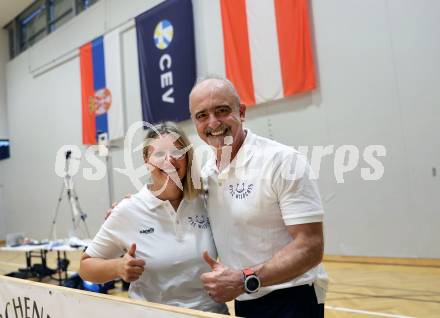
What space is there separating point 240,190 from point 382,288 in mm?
3230

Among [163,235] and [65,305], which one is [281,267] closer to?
[163,235]

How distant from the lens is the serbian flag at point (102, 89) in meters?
8.77

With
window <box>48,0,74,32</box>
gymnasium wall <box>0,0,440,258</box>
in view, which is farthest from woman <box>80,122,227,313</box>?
window <box>48,0,74,32</box>

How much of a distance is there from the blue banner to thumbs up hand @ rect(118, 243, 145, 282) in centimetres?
587

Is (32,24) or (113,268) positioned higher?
(32,24)

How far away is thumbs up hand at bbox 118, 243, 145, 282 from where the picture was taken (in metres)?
1.31

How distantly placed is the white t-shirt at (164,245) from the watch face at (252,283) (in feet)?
1.02

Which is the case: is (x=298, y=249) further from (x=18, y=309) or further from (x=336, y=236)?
(x=336, y=236)

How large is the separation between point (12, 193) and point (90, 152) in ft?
16.4

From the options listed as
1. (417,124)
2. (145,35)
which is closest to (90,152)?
(145,35)

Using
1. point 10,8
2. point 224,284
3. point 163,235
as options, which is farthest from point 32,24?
point 224,284

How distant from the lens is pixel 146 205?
4.88 ft

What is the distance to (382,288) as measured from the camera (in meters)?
3.91

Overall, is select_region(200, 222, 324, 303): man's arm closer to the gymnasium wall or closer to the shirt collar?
the shirt collar
